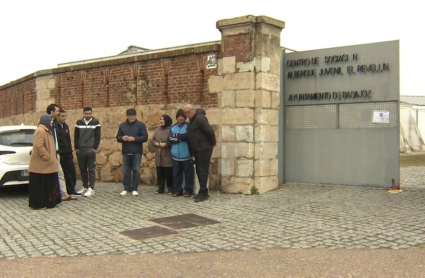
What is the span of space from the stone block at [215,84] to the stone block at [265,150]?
1.43 metres

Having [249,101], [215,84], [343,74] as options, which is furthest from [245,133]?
[343,74]

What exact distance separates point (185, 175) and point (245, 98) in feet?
6.25

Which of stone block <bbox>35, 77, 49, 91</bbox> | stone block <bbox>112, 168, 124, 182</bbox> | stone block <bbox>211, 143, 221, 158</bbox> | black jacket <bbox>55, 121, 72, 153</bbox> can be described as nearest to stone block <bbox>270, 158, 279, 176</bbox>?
stone block <bbox>211, 143, 221, 158</bbox>

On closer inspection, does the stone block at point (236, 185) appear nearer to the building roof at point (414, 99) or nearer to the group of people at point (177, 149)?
the group of people at point (177, 149)

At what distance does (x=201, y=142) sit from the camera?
28.6ft

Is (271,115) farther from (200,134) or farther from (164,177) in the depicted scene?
(164,177)

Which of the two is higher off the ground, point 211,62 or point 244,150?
point 211,62

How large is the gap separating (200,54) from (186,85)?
2.46 ft

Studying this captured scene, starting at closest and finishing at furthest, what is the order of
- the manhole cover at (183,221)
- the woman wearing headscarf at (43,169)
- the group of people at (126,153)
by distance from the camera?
1. the manhole cover at (183,221)
2. the woman wearing headscarf at (43,169)
3. the group of people at (126,153)

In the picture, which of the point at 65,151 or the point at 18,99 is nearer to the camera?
the point at 65,151

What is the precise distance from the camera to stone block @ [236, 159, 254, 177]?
30.6 feet

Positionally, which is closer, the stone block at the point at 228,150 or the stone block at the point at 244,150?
the stone block at the point at 244,150

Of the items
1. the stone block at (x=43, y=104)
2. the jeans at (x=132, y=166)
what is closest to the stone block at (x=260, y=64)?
the jeans at (x=132, y=166)

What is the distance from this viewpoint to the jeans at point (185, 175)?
9.18 meters
